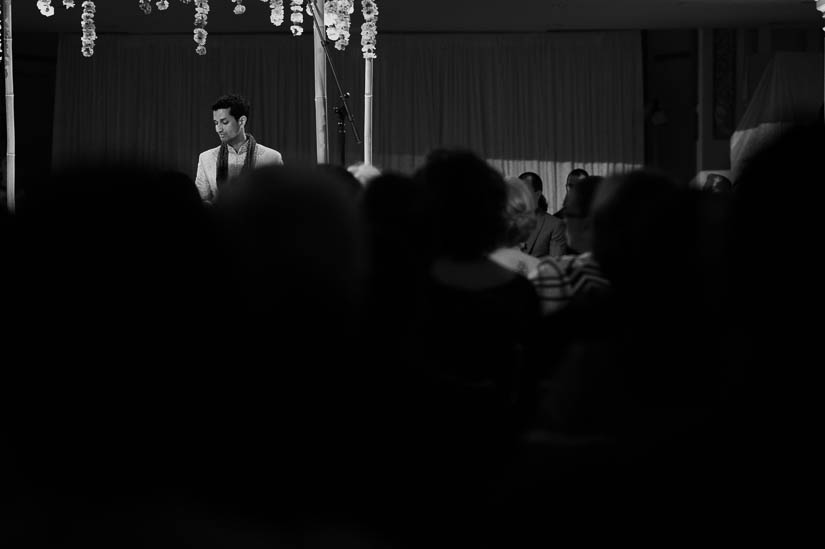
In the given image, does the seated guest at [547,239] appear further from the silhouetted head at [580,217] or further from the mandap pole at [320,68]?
the silhouetted head at [580,217]

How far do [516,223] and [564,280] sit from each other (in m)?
0.64

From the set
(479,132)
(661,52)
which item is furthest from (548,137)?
(661,52)

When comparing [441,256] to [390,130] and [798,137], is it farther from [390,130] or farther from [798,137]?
[390,130]

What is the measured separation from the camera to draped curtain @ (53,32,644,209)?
12.0 metres

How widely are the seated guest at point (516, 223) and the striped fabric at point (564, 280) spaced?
1.69 feet

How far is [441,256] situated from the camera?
7.80 feet

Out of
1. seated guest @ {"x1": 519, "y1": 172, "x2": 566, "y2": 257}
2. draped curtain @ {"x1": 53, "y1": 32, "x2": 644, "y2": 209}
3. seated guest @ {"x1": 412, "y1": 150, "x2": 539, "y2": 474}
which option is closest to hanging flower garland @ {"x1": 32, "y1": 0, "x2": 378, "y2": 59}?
seated guest @ {"x1": 519, "y1": 172, "x2": 566, "y2": 257}

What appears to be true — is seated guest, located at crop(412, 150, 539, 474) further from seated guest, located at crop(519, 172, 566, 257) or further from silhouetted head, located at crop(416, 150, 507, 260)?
seated guest, located at crop(519, 172, 566, 257)

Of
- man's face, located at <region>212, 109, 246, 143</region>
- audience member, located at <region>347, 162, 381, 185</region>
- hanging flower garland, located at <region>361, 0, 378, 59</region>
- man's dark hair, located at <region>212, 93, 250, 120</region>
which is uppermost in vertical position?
hanging flower garland, located at <region>361, 0, 378, 59</region>

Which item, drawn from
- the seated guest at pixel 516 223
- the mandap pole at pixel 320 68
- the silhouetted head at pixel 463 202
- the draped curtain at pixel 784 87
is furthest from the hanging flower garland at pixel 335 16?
the draped curtain at pixel 784 87

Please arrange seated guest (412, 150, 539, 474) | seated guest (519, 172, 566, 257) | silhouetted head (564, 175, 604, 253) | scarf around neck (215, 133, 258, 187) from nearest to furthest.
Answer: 1. seated guest (412, 150, 539, 474)
2. silhouetted head (564, 175, 604, 253)
3. scarf around neck (215, 133, 258, 187)
4. seated guest (519, 172, 566, 257)

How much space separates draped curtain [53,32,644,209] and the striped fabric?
9367 millimetres

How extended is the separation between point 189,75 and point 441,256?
1018 centimetres

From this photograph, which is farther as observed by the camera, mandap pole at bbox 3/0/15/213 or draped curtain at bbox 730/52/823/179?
draped curtain at bbox 730/52/823/179
